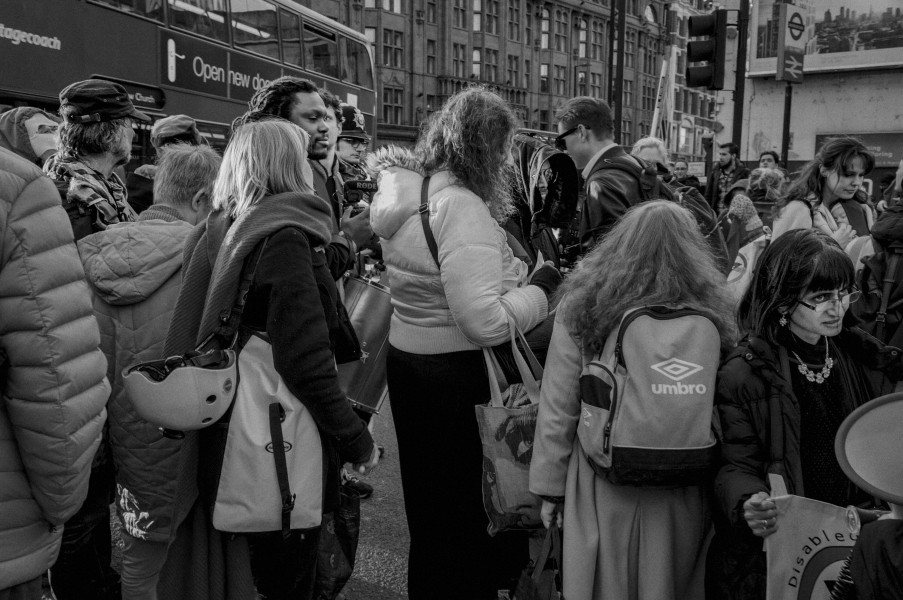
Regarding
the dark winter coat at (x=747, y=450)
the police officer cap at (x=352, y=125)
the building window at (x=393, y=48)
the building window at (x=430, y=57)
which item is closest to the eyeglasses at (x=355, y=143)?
the police officer cap at (x=352, y=125)

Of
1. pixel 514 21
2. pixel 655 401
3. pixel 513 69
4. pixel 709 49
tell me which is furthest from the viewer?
pixel 513 69

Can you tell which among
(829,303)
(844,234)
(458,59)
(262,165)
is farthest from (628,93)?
(262,165)

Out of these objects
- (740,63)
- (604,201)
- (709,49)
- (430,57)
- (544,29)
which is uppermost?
(544,29)

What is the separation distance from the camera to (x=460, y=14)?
55.1 metres

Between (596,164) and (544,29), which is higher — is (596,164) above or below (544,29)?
below

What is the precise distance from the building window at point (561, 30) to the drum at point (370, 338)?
215 ft

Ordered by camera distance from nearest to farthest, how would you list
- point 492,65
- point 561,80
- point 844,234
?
point 844,234, point 492,65, point 561,80

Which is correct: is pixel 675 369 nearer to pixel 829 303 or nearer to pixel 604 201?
pixel 829 303

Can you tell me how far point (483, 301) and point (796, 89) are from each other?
30.8 metres

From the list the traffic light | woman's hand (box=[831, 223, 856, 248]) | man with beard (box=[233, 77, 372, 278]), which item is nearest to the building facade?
the traffic light

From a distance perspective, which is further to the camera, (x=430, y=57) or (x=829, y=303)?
(x=430, y=57)

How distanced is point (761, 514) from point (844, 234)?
398 cm

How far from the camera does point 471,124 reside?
2.98m

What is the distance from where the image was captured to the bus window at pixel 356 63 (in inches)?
708
